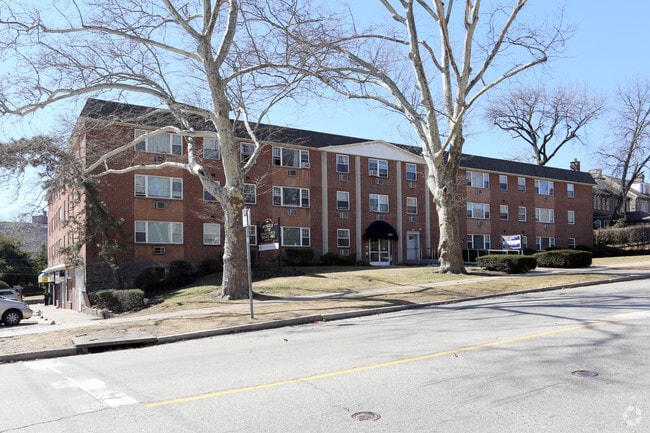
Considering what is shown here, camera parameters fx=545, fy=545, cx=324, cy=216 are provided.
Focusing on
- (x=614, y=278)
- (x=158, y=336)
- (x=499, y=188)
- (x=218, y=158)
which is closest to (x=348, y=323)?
(x=158, y=336)

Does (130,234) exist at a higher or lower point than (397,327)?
A: higher

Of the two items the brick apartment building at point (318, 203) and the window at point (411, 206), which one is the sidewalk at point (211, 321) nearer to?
the brick apartment building at point (318, 203)

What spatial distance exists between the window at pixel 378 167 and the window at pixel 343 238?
4.77 metres

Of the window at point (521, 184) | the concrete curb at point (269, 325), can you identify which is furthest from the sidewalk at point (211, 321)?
the window at point (521, 184)

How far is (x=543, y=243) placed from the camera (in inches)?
1890

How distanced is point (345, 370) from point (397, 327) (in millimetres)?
4122

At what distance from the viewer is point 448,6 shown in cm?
2138

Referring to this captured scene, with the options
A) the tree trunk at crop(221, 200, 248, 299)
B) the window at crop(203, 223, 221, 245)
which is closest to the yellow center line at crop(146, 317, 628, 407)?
the tree trunk at crop(221, 200, 248, 299)

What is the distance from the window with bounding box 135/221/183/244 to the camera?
30.6m

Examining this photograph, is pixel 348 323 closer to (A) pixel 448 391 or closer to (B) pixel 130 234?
(A) pixel 448 391

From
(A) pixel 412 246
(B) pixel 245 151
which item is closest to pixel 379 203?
(A) pixel 412 246

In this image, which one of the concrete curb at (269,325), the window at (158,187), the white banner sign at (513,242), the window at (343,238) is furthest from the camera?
the window at (343,238)

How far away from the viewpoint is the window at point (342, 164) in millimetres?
38000

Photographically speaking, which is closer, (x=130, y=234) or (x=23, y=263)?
(x=130, y=234)
